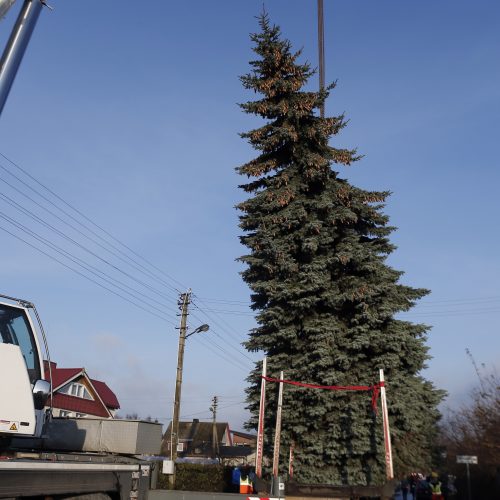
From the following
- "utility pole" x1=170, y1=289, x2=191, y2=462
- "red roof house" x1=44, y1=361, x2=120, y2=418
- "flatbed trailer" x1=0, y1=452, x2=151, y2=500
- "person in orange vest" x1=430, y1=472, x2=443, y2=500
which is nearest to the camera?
"flatbed trailer" x1=0, y1=452, x2=151, y2=500

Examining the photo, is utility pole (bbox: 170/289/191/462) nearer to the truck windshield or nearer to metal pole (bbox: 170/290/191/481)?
metal pole (bbox: 170/290/191/481)

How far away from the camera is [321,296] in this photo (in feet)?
45.9

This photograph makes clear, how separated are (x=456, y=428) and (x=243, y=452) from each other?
5486cm

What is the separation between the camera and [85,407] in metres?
48.4

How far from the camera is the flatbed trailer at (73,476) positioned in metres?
4.90

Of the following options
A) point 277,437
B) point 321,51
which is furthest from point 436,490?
point 321,51

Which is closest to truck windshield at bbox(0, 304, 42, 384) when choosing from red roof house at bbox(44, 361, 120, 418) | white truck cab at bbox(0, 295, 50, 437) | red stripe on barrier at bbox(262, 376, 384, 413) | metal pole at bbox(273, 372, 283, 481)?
white truck cab at bbox(0, 295, 50, 437)

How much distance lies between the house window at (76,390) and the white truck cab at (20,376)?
43471 mm

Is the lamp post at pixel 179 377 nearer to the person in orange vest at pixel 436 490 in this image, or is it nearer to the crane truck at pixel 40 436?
the person in orange vest at pixel 436 490

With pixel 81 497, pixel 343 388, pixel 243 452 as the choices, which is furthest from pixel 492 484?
pixel 243 452

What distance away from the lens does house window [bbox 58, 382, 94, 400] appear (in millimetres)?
47406

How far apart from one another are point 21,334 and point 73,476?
5.62ft

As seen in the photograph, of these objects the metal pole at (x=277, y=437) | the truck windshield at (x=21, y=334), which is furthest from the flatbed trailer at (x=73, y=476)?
the metal pole at (x=277, y=437)

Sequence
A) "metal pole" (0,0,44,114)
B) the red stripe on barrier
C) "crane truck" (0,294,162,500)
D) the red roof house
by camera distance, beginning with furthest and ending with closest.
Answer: the red roof house
the red stripe on barrier
"metal pole" (0,0,44,114)
"crane truck" (0,294,162,500)
